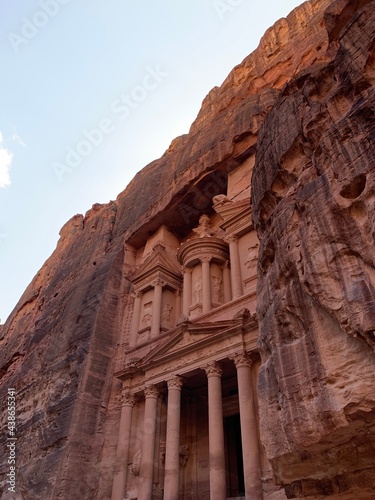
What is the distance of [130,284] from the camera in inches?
753

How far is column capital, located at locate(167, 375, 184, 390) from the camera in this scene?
1274 cm

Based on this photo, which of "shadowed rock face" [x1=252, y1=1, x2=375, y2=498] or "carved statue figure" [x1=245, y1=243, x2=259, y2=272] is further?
"carved statue figure" [x1=245, y1=243, x2=259, y2=272]

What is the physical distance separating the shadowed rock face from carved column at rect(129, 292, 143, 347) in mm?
10368

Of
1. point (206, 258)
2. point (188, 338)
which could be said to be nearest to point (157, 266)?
point (206, 258)

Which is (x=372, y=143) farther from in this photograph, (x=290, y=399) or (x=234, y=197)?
(x=234, y=197)

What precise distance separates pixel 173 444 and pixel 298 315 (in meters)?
7.73

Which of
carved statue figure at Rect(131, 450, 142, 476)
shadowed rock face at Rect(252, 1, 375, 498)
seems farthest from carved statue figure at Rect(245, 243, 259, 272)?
shadowed rock face at Rect(252, 1, 375, 498)

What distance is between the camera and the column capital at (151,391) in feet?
43.7

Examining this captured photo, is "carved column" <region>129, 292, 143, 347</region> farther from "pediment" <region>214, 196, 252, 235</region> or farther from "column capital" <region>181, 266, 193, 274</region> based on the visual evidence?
"pediment" <region>214, 196, 252, 235</region>

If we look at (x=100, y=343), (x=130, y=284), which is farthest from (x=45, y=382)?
(x=130, y=284)

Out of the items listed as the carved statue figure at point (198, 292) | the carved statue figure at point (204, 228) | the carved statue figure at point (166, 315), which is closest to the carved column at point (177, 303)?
the carved statue figure at point (166, 315)

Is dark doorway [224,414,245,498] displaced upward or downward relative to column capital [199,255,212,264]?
downward

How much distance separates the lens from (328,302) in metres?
5.11

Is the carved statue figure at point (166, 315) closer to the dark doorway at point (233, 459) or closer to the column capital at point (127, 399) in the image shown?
the column capital at point (127, 399)
